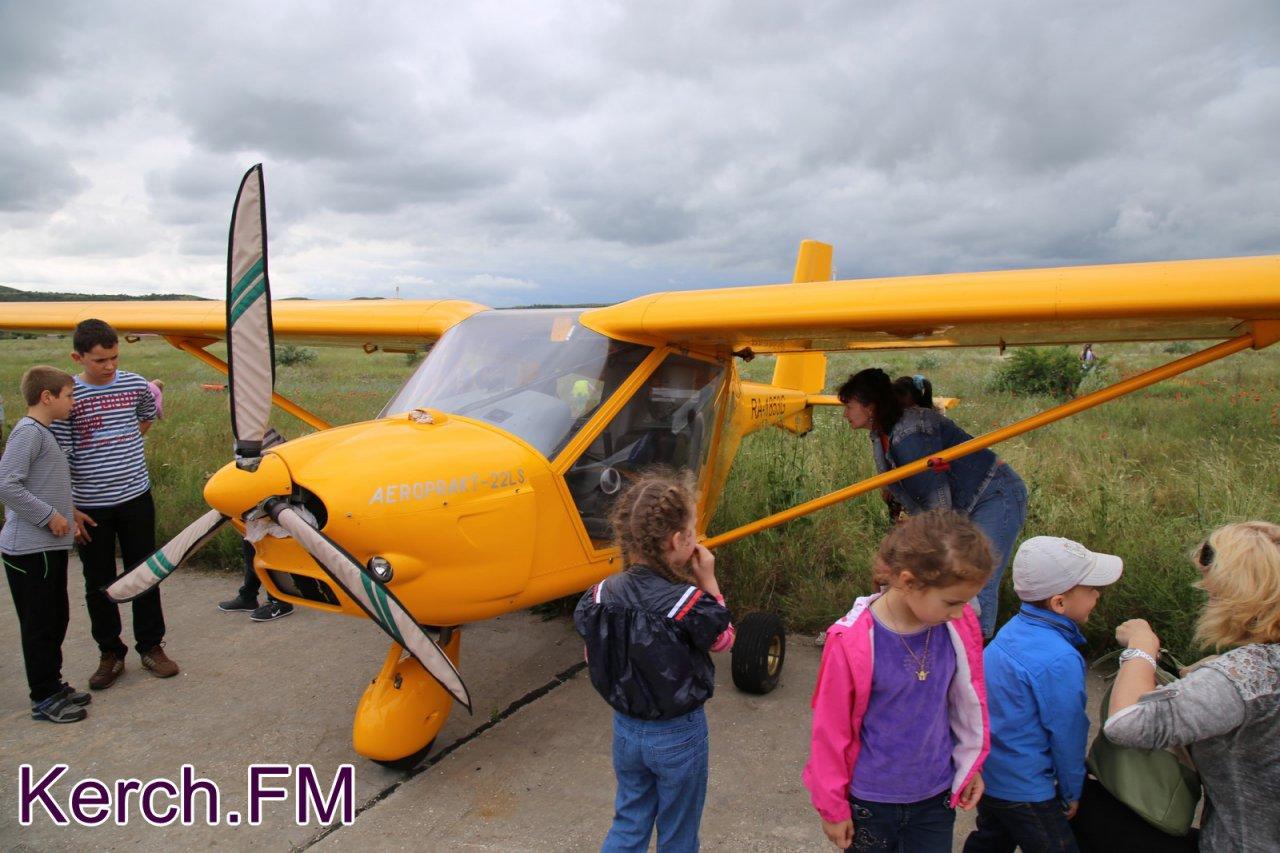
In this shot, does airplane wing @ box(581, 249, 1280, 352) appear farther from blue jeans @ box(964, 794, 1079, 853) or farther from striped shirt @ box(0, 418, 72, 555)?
striped shirt @ box(0, 418, 72, 555)

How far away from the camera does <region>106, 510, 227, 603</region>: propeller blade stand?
3145mm

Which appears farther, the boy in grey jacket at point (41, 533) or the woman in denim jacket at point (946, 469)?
the woman in denim jacket at point (946, 469)

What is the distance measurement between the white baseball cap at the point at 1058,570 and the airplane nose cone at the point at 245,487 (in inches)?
98.6

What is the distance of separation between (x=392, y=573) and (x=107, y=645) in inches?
104

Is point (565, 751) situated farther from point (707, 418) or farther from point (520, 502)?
point (707, 418)

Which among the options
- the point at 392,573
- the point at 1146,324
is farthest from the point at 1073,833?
the point at 1146,324

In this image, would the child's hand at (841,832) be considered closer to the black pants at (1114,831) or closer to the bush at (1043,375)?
the black pants at (1114,831)

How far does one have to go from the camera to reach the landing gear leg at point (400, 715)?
132 inches

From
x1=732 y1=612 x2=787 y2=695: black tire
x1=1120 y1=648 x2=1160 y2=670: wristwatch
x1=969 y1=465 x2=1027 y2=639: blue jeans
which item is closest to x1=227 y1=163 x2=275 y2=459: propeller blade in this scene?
x1=732 y1=612 x2=787 y2=695: black tire

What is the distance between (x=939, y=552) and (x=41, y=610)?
436 centimetres

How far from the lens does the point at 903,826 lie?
205 cm

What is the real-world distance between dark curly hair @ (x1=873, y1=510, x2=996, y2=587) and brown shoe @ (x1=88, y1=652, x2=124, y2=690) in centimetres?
447

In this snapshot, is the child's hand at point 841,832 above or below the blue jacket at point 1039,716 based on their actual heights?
below

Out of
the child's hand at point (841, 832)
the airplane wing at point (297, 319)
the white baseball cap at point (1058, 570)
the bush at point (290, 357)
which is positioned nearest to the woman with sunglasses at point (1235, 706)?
the white baseball cap at point (1058, 570)
